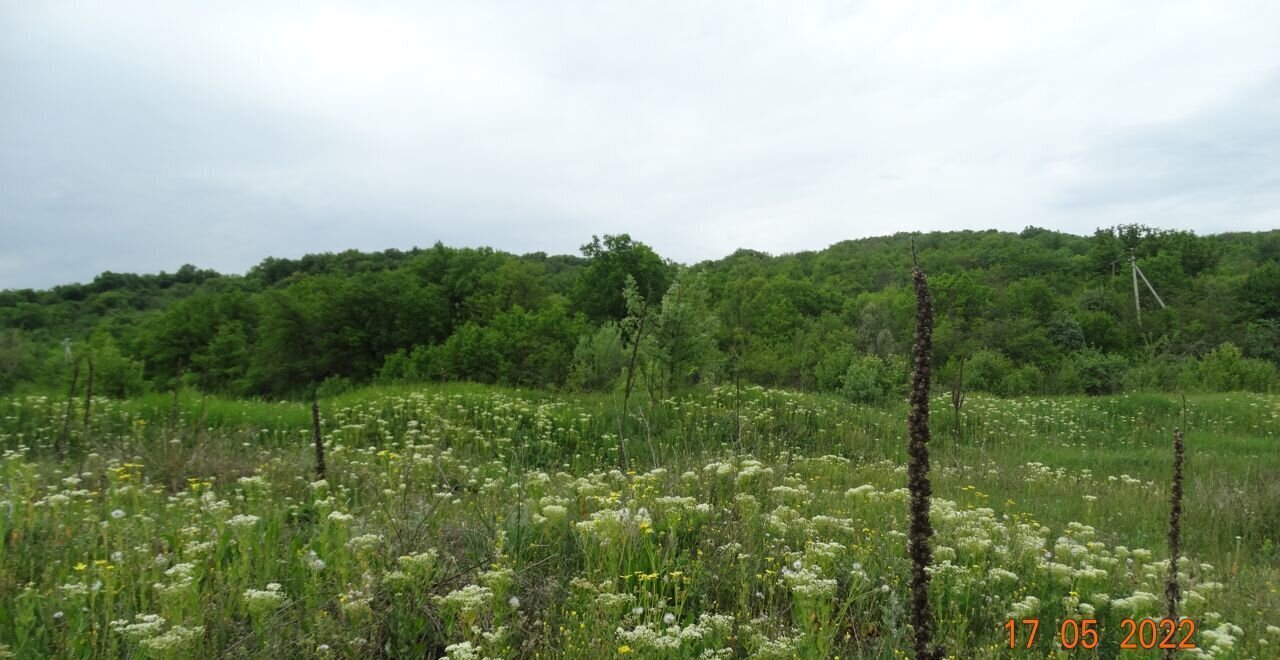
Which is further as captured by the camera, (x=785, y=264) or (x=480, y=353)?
(x=785, y=264)

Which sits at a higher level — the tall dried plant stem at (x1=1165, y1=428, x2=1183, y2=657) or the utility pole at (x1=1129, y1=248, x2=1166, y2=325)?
the utility pole at (x1=1129, y1=248, x2=1166, y2=325)

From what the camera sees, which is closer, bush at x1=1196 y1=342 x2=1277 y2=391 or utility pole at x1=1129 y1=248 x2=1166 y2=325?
bush at x1=1196 y1=342 x2=1277 y2=391

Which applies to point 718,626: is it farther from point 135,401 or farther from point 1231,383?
point 1231,383

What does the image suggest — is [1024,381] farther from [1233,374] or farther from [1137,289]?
[1137,289]

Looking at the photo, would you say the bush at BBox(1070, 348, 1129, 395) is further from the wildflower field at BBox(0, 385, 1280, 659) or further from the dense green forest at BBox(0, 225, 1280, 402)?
the wildflower field at BBox(0, 385, 1280, 659)

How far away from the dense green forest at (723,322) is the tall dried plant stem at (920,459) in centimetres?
2743

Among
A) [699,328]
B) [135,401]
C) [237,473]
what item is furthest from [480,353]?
[237,473]

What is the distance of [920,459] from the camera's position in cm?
200

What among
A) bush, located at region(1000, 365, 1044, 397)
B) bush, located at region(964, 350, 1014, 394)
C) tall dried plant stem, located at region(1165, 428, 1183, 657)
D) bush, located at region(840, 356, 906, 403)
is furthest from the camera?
bush, located at region(964, 350, 1014, 394)

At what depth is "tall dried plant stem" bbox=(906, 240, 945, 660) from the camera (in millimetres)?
1952

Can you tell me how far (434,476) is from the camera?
715 cm

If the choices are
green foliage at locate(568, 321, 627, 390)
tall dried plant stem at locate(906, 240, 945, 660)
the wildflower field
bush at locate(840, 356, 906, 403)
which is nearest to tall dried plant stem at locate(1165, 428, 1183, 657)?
the wildflower field

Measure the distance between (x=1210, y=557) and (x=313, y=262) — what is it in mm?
88416

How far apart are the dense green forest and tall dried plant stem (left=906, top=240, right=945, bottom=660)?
27.4 metres
